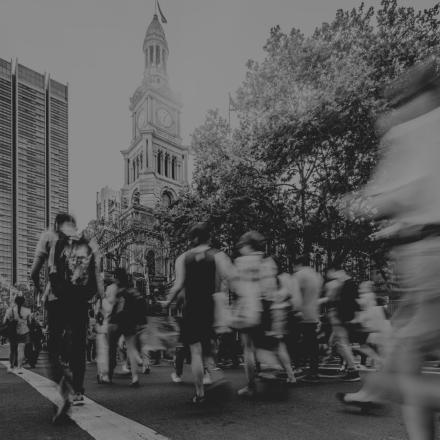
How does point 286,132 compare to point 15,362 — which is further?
point 286,132

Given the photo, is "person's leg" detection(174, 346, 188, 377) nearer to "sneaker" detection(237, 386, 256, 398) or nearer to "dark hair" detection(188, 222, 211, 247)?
"sneaker" detection(237, 386, 256, 398)

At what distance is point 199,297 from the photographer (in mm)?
4602

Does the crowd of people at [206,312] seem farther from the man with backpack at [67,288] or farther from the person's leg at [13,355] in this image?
the person's leg at [13,355]

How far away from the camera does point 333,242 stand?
1753cm

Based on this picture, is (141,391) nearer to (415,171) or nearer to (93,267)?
(93,267)

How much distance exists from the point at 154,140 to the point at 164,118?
6144 mm

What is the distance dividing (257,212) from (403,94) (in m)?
15.0

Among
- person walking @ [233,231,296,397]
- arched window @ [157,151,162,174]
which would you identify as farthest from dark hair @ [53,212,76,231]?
arched window @ [157,151,162,174]

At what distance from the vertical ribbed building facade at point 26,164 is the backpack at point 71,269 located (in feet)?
346

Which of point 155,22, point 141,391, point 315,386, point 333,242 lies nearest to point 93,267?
point 141,391

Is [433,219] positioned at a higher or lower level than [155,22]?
lower

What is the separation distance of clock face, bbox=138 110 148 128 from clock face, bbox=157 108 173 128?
1.93 meters

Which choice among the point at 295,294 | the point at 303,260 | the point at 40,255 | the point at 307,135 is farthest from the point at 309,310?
the point at 307,135

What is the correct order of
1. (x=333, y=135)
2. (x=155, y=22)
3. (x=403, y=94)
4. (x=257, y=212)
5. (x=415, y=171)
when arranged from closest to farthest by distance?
(x=415, y=171) → (x=403, y=94) → (x=333, y=135) → (x=257, y=212) → (x=155, y=22)
